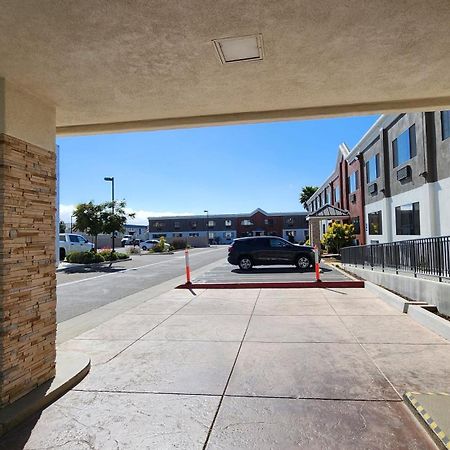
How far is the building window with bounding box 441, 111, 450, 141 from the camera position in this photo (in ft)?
43.2

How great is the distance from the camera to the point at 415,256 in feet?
31.9

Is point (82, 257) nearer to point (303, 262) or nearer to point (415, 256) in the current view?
point (303, 262)

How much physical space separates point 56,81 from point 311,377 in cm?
469

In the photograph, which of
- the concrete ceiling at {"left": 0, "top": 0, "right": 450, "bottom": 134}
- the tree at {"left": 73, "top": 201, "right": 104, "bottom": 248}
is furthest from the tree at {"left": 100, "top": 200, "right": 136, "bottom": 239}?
the concrete ceiling at {"left": 0, "top": 0, "right": 450, "bottom": 134}

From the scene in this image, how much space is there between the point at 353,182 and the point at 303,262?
1089 centimetres

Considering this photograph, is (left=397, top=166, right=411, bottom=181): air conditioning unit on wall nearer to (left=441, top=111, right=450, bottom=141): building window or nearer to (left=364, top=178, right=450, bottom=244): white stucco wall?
(left=364, top=178, right=450, bottom=244): white stucco wall

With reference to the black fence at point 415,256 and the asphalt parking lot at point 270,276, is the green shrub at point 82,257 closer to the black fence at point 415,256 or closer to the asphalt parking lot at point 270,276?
the asphalt parking lot at point 270,276

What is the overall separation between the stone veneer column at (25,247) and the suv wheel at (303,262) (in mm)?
15857

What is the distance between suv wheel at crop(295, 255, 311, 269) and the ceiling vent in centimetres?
1636

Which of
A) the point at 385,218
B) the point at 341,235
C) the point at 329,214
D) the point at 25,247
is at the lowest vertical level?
the point at 25,247

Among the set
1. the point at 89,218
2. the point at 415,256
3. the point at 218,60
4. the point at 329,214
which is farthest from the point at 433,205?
the point at 89,218

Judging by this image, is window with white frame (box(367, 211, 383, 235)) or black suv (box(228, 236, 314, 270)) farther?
window with white frame (box(367, 211, 383, 235))

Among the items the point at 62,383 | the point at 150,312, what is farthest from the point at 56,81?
the point at 150,312

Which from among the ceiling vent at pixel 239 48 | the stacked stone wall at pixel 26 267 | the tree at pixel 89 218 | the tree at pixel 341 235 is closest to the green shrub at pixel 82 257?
the tree at pixel 89 218
